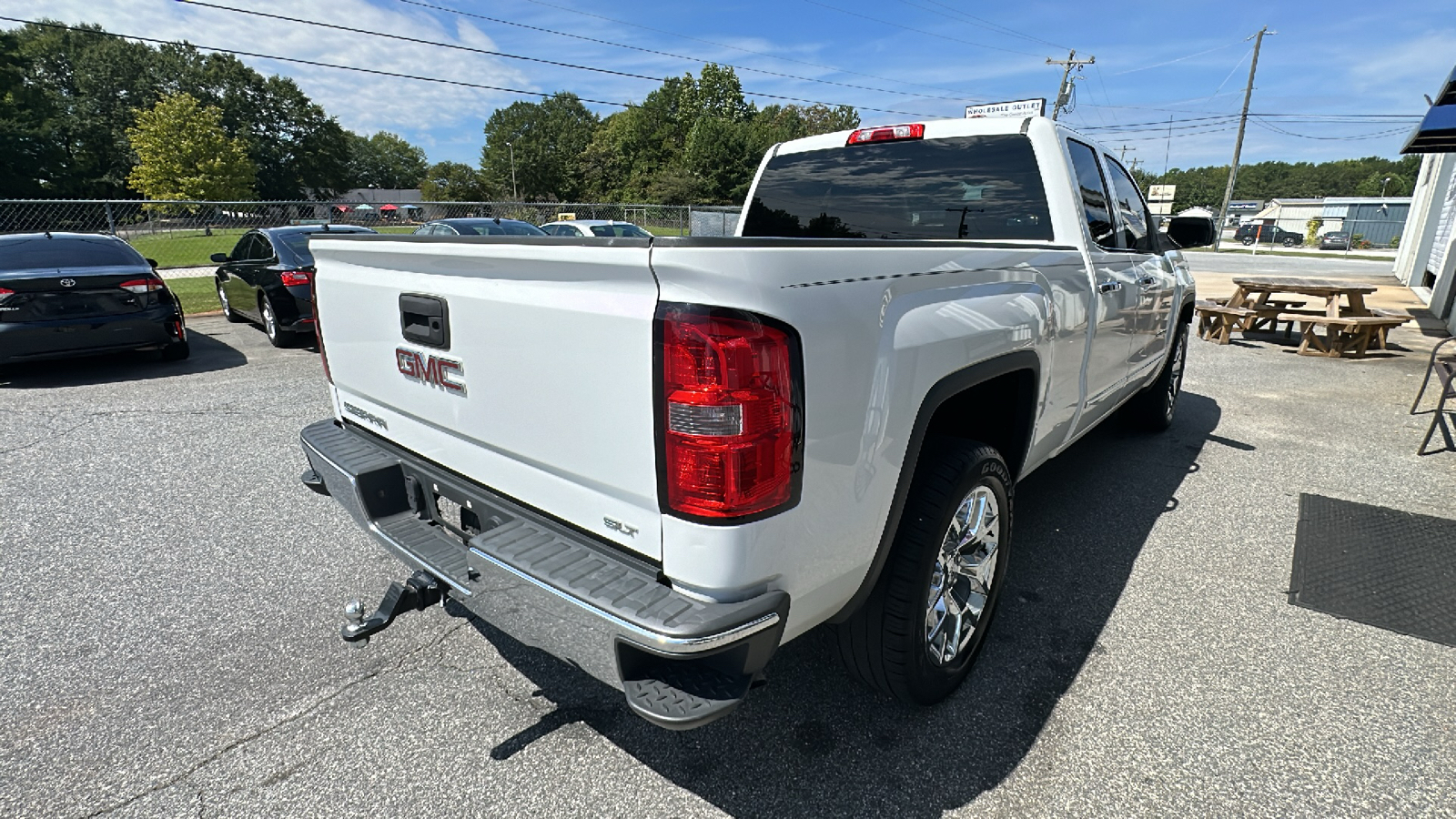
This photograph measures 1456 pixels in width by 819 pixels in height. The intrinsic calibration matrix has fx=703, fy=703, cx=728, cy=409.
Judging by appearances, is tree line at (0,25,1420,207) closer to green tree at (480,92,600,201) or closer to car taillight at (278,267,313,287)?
green tree at (480,92,600,201)

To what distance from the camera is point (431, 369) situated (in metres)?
2.14

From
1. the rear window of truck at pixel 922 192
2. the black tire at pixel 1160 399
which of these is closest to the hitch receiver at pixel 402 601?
the rear window of truck at pixel 922 192

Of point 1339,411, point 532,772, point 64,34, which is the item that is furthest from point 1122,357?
point 64,34

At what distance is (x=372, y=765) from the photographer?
2.14 m

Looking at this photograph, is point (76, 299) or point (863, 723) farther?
point (76, 299)

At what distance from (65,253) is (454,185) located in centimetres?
8846

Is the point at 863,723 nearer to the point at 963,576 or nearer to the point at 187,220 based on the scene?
the point at 963,576

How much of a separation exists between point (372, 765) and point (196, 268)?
803 inches

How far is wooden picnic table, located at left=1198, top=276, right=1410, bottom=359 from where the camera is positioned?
351 inches

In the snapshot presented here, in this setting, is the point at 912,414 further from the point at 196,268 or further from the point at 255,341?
the point at 196,268

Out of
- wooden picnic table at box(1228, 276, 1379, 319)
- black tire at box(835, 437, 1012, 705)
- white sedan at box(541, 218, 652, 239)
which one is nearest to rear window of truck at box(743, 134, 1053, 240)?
black tire at box(835, 437, 1012, 705)

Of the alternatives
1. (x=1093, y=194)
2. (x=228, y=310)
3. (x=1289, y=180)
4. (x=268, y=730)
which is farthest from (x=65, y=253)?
(x=1289, y=180)

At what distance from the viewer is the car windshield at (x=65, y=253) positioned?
21.9ft

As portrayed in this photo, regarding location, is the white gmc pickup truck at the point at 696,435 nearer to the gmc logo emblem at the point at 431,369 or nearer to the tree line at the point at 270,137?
the gmc logo emblem at the point at 431,369
